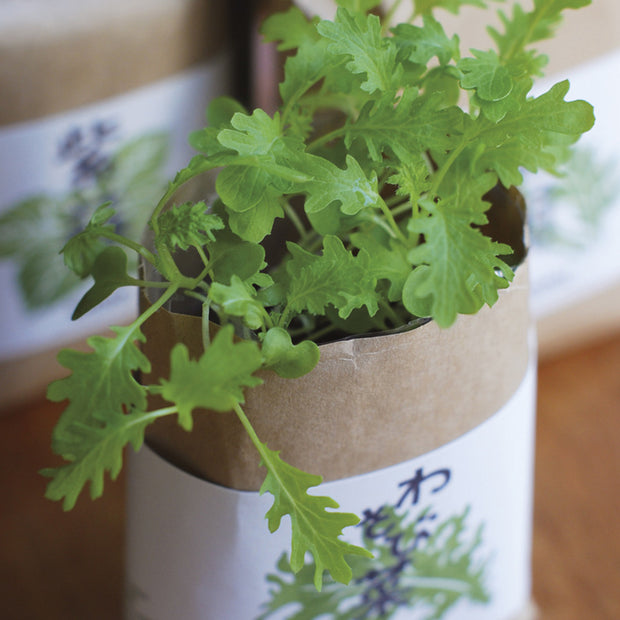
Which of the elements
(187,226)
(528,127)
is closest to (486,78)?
(528,127)

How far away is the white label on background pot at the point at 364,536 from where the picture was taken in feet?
1.26

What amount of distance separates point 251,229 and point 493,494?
0.21 m

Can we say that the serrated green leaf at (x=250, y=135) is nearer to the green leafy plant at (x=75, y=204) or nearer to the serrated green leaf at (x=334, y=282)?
the serrated green leaf at (x=334, y=282)

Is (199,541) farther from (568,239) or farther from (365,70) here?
(568,239)

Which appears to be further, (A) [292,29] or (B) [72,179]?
(B) [72,179]

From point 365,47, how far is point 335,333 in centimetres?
15

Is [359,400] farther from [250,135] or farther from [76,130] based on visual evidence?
[76,130]

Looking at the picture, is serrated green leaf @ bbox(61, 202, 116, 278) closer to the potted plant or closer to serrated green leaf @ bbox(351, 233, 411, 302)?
the potted plant

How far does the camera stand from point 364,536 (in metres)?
0.40

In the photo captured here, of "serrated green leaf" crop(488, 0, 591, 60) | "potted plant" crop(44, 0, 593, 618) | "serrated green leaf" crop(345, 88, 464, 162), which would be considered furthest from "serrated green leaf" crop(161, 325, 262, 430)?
"serrated green leaf" crop(488, 0, 591, 60)

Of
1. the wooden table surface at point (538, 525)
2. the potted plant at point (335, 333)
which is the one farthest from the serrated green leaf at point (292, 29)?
the wooden table surface at point (538, 525)

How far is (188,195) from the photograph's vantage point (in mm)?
425

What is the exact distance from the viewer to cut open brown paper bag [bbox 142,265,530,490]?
13.4 inches

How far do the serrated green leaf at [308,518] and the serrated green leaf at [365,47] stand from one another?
0.15m
